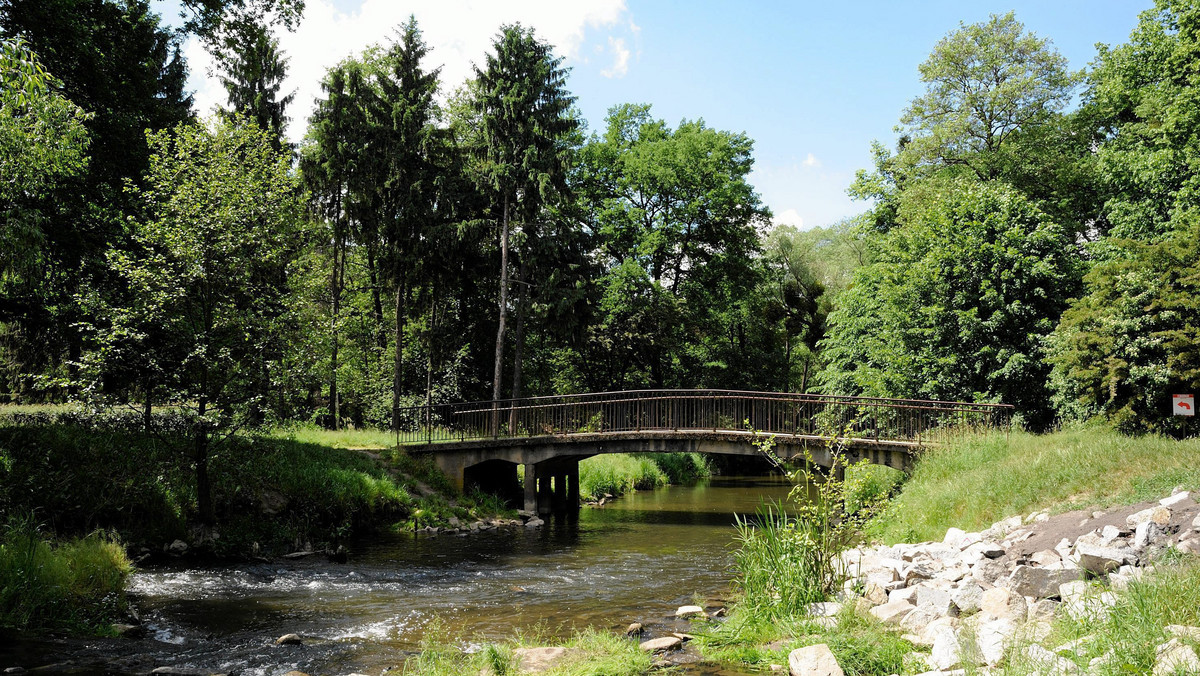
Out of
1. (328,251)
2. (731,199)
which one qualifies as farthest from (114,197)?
(731,199)

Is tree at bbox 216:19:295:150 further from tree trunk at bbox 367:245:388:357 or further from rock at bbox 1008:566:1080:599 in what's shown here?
rock at bbox 1008:566:1080:599

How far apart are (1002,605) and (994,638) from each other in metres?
1.03

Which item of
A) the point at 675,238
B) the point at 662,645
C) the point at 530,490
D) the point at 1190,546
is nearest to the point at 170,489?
the point at 530,490

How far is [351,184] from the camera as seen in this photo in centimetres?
2672

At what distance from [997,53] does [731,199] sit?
1064 cm

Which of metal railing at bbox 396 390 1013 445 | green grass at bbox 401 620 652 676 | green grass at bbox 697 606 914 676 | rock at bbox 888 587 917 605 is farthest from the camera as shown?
metal railing at bbox 396 390 1013 445

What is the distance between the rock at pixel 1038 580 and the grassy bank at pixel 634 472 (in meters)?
19.6

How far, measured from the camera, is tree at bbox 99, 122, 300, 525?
41.9 feet

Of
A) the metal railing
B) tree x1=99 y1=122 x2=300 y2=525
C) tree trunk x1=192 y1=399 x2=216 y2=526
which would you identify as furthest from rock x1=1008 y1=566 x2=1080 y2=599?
tree trunk x1=192 y1=399 x2=216 y2=526

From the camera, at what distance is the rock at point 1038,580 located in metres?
7.14

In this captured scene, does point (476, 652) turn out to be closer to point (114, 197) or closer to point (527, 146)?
point (114, 197)

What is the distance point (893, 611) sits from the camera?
24.7ft

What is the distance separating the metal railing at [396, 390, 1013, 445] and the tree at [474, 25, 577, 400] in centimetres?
281

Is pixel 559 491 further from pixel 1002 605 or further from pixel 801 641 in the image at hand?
pixel 1002 605
